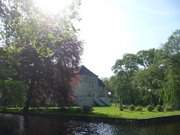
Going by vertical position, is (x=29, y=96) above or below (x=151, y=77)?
below

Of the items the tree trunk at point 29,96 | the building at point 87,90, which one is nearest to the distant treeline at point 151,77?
the building at point 87,90

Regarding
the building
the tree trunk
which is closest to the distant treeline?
the building

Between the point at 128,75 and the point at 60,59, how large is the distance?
44.2 meters

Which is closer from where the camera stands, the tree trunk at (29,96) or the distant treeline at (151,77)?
the tree trunk at (29,96)

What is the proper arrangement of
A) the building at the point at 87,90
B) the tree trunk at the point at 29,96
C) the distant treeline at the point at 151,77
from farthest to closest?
the building at the point at 87,90
the distant treeline at the point at 151,77
the tree trunk at the point at 29,96

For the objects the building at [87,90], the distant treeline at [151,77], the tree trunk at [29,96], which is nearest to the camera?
the tree trunk at [29,96]

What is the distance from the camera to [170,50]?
64188 millimetres

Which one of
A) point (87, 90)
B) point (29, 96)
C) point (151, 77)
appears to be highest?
point (151, 77)

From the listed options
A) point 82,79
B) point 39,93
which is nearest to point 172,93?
point 39,93

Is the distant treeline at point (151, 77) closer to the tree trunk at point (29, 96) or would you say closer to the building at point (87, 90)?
the building at point (87, 90)

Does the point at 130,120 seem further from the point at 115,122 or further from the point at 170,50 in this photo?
the point at 170,50

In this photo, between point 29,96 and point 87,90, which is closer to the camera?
point 29,96

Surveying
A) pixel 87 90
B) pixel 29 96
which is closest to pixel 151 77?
pixel 87 90

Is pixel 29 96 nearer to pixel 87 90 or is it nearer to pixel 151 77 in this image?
pixel 87 90
